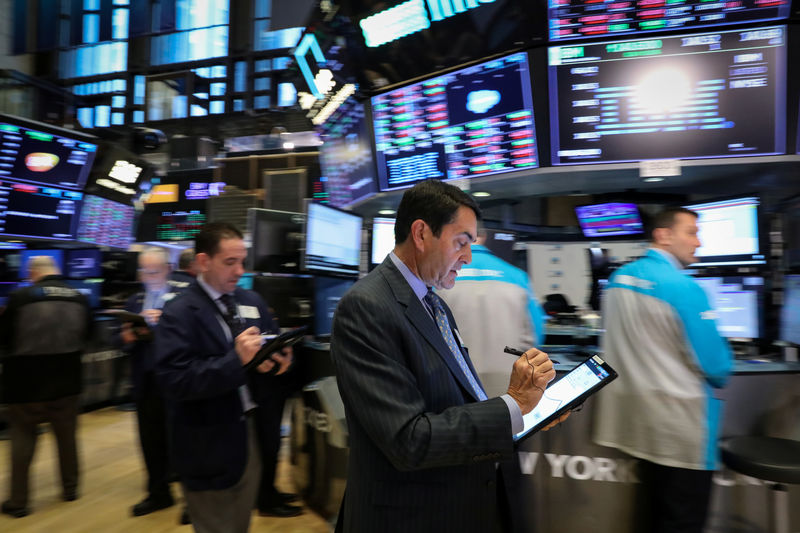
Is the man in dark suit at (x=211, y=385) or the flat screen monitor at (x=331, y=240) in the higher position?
the flat screen monitor at (x=331, y=240)

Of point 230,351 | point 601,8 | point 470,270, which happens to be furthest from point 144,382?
point 601,8

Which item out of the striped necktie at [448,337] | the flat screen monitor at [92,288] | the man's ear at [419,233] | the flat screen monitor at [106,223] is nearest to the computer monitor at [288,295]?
the striped necktie at [448,337]

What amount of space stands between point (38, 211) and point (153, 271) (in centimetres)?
247

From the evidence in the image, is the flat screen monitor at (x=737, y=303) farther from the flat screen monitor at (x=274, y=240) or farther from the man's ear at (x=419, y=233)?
the flat screen monitor at (x=274, y=240)

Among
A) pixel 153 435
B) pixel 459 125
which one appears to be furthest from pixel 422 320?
pixel 153 435

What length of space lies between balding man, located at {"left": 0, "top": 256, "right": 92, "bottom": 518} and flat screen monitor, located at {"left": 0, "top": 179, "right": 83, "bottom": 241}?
1787mm

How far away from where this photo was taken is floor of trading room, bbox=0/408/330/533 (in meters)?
3.37

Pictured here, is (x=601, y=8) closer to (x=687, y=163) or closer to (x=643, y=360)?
(x=687, y=163)

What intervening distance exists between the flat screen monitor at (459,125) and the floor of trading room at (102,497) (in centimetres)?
261

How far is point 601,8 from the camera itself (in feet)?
10.1

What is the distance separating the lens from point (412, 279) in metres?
1.27

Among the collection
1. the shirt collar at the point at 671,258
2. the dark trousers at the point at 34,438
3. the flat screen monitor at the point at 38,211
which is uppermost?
the flat screen monitor at the point at 38,211

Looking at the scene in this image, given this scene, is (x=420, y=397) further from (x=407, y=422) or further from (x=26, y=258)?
(x=26, y=258)

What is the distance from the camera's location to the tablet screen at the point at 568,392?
4.64ft
